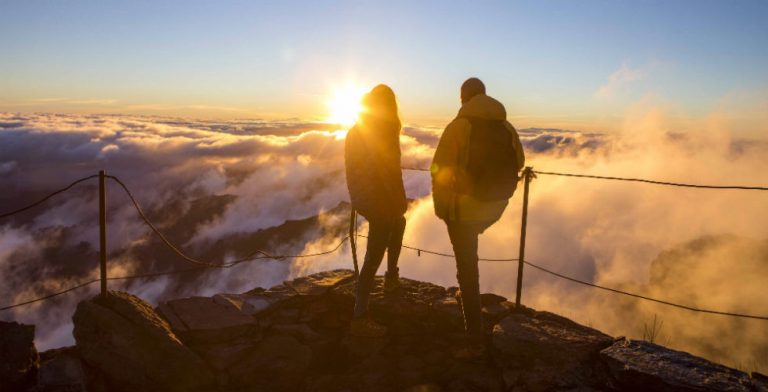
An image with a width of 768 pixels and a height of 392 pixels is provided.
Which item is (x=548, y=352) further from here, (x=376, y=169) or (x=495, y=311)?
(x=376, y=169)

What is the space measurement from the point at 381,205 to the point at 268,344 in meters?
1.74

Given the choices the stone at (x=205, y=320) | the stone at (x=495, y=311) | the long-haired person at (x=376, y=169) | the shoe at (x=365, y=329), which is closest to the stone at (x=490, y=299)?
the stone at (x=495, y=311)

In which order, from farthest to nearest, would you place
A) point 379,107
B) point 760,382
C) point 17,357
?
point 379,107 < point 17,357 < point 760,382

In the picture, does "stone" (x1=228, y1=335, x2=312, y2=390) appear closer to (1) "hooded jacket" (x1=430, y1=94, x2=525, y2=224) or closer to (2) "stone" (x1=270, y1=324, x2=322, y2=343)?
(2) "stone" (x1=270, y1=324, x2=322, y2=343)

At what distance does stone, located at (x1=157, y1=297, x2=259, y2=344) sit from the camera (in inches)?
170

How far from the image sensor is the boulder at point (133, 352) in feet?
12.4

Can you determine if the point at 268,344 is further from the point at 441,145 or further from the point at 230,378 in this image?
the point at 441,145

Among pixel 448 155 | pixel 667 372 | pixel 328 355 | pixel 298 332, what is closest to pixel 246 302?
pixel 298 332

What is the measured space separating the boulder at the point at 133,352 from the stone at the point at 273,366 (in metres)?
0.29

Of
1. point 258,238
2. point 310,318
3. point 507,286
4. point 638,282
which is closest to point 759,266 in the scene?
point 638,282

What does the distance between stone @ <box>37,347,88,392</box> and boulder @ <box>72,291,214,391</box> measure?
12 cm

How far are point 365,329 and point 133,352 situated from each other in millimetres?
1991

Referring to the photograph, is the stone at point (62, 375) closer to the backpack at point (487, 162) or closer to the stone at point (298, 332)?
the stone at point (298, 332)

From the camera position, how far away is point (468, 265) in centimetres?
387
